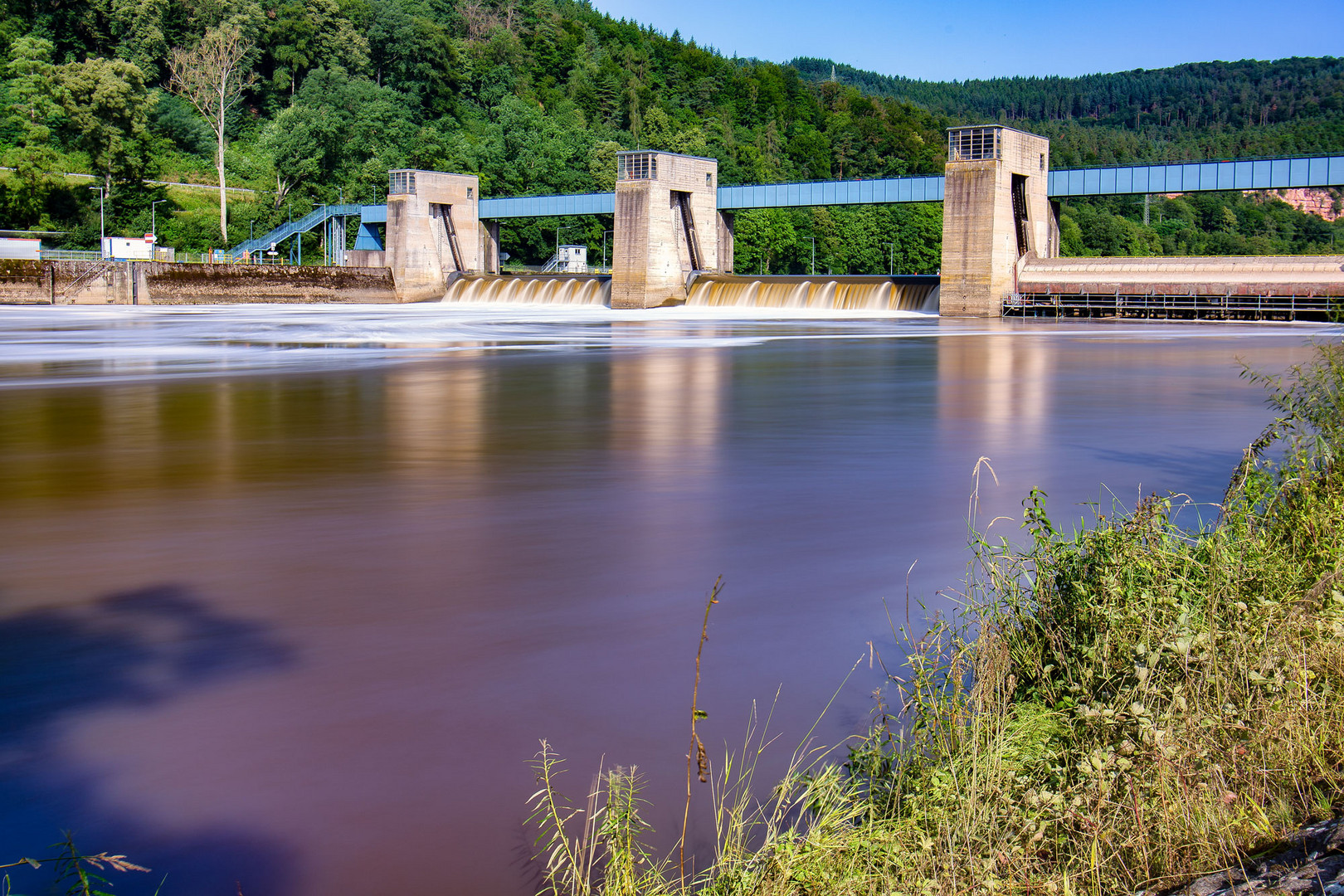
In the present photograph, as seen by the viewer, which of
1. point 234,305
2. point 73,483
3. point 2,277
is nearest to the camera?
point 73,483

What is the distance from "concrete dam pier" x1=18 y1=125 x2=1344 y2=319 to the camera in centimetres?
4522

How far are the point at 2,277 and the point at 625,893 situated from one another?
5766cm

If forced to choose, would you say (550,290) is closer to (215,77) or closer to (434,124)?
(215,77)

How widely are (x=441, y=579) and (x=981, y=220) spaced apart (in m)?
43.5

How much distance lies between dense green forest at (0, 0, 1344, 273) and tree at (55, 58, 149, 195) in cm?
15

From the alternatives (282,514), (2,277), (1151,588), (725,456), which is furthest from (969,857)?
(2,277)

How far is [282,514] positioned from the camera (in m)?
9.47

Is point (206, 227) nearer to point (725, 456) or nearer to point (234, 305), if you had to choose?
point (234, 305)

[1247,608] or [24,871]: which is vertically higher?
[1247,608]

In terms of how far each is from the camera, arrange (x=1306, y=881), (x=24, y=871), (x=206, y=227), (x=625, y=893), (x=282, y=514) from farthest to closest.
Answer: (x=206, y=227) < (x=282, y=514) < (x=24, y=871) < (x=625, y=893) < (x=1306, y=881)

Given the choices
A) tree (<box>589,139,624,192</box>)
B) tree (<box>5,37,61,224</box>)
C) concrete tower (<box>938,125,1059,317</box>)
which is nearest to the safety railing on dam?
concrete tower (<box>938,125,1059,317</box>)

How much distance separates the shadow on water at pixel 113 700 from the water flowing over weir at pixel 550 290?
5208cm

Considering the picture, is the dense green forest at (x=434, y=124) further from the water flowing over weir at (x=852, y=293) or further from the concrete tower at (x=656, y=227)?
the water flowing over weir at (x=852, y=293)

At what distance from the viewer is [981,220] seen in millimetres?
47469
